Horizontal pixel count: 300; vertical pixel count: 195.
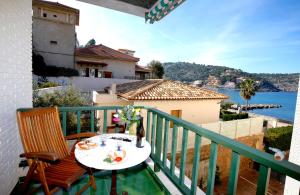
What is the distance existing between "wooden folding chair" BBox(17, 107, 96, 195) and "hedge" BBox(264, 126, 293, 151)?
1419 centimetres

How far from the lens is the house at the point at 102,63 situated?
59.4 feet

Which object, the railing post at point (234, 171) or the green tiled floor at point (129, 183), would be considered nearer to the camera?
the railing post at point (234, 171)

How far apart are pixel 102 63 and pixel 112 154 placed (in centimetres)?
1829

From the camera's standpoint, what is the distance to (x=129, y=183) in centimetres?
227

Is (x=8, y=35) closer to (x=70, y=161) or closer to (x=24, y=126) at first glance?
(x=24, y=126)

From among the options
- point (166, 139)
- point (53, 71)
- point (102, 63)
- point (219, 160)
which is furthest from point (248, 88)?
point (166, 139)

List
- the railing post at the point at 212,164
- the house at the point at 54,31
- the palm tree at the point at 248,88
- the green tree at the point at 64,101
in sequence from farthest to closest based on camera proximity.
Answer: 1. the palm tree at the point at 248,88
2. the house at the point at 54,31
3. the green tree at the point at 64,101
4. the railing post at the point at 212,164

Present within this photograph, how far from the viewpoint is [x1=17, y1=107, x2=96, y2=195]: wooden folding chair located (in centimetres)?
156

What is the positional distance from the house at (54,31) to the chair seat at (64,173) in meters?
17.0

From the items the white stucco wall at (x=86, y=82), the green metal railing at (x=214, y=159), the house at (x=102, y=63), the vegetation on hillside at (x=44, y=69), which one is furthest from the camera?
the house at (x=102, y=63)

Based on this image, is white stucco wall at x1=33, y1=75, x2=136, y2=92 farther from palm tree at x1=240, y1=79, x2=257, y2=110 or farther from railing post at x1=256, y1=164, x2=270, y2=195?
palm tree at x1=240, y1=79, x2=257, y2=110

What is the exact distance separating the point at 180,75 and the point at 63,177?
63.3m

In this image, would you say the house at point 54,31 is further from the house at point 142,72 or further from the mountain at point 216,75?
the mountain at point 216,75

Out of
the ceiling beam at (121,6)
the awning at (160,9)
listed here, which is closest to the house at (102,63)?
the ceiling beam at (121,6)
